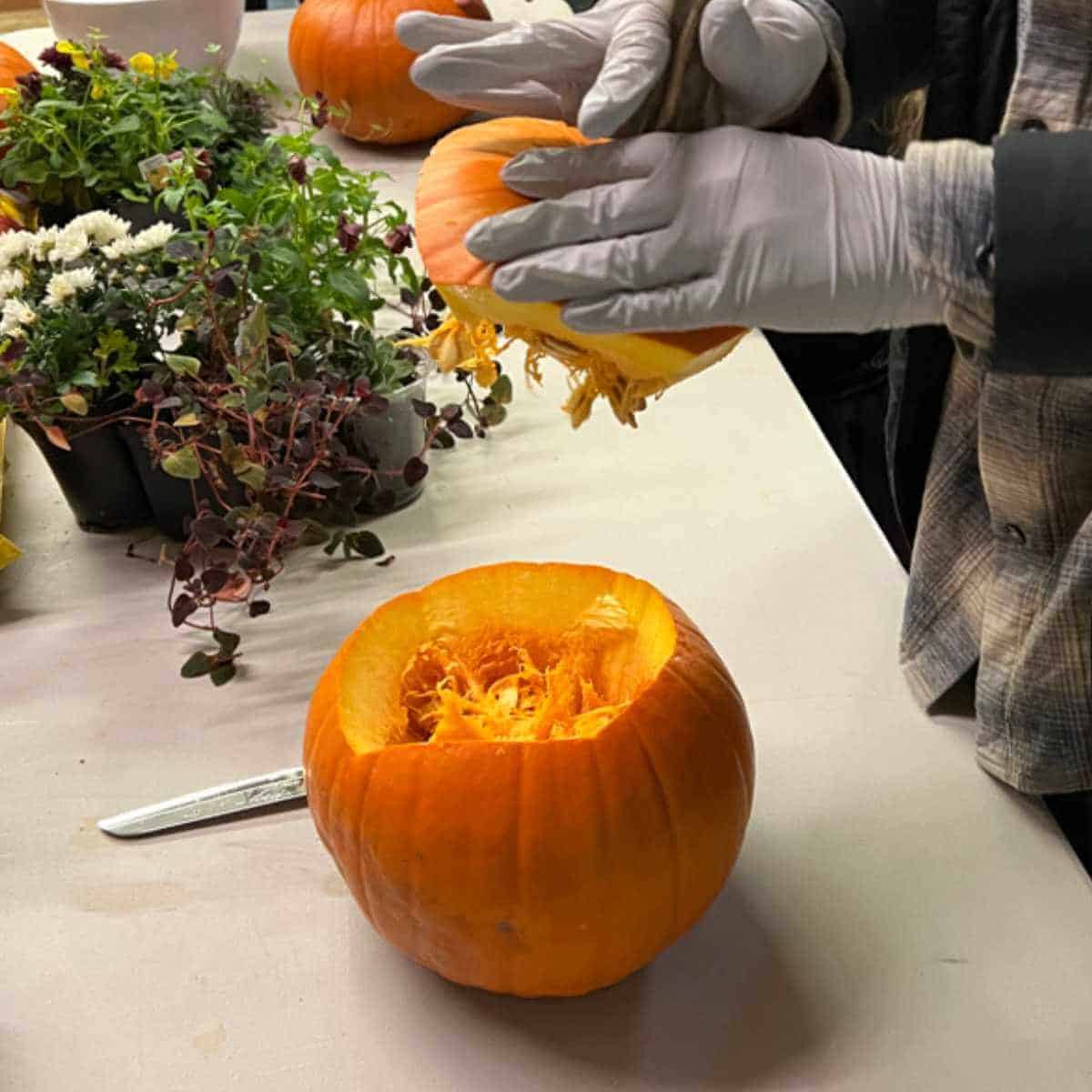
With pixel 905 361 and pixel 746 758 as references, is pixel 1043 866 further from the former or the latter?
pixel 905 361

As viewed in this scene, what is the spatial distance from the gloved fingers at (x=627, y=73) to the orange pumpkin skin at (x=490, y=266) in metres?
0.06

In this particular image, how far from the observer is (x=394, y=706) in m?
0.72

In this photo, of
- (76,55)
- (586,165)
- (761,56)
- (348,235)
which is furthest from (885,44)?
(76,55)

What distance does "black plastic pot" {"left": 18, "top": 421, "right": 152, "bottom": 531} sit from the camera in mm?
1036

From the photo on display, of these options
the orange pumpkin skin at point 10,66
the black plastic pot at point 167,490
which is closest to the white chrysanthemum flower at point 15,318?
the black plastic pot at point 167,490

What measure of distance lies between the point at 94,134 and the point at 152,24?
50cm

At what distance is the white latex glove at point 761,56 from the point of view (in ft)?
2.23

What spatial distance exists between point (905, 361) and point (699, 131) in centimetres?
28

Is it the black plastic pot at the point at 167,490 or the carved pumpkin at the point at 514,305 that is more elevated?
the carved pumpkin at the point at 514,305

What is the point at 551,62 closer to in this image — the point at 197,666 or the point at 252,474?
the point at 252,474

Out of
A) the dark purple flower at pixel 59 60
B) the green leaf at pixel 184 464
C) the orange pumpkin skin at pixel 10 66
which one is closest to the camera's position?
the green leaf at pixel 184 464

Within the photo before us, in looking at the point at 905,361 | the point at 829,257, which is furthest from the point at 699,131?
the point at 905,361

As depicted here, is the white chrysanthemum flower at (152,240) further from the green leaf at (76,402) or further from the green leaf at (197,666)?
the green leaf at (197,666)

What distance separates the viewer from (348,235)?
Answer: 42.4 inches
